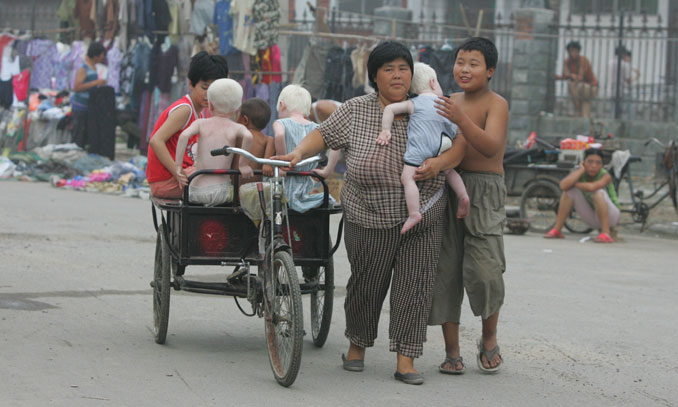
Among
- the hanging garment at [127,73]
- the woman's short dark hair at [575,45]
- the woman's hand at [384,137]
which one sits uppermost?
the woman's short dark hair at [575,45]

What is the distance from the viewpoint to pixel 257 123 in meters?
6.22

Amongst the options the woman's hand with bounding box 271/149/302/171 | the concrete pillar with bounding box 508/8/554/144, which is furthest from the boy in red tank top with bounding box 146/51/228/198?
the concrete pillar with bounding box 508/8/554/144

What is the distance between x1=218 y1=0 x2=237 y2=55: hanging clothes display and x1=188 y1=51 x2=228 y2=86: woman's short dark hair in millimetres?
11857

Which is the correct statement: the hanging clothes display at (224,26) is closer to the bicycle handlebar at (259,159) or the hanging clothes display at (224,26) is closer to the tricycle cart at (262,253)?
the tricycle cart at (262,253)

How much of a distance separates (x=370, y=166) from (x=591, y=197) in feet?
28.1

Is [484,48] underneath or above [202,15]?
underneath

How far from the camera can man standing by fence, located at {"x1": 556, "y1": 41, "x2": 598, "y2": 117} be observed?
20.7m

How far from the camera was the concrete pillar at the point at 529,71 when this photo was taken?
830 inches

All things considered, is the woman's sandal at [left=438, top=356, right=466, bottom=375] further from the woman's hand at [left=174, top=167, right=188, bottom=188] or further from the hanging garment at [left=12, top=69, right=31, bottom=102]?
the hanging garment at [left=12, top=69, right=31, bottom=102]

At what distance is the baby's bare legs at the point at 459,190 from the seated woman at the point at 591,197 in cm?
810

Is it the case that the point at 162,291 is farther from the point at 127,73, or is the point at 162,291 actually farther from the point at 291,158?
the point at 127,73

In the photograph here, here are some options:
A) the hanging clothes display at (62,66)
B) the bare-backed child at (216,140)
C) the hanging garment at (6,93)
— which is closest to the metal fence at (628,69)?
the hanging clothes display at (62,66)

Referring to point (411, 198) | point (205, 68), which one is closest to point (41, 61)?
point (205, 68)

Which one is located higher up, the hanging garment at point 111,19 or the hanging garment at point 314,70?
the hanging garment at point 111,19
